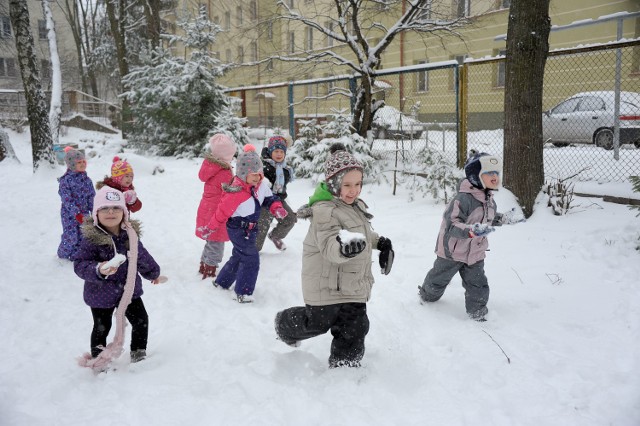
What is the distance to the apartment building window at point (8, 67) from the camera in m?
42.4

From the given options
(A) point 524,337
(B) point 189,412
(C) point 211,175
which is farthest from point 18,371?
(A) point 524,337

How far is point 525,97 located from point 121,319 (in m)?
5.42

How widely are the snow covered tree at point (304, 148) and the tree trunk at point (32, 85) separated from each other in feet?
22.6

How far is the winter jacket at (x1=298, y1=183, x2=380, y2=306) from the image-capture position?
9.84ft

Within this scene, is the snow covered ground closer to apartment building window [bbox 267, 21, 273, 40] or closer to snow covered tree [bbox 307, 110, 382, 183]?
snow covered tree [bbox 307, 110, 382, 183]

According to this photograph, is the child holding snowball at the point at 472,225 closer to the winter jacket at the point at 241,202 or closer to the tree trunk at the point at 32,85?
the winter jacket at the point at 241,202

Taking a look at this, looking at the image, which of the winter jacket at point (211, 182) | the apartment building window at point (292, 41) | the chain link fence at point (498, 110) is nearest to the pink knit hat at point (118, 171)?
the winter jacket at point (211, 182)

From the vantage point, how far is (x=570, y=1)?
1745 cm

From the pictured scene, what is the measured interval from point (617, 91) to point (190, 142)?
11.6 m

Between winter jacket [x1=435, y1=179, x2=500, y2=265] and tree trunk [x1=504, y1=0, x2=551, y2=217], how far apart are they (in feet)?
8.54

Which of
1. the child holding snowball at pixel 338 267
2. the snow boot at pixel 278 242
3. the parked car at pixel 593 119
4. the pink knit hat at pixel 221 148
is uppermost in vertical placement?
the parked car at pixel 593 119

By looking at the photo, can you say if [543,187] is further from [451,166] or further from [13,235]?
[13,235]

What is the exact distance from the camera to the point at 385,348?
3.63m

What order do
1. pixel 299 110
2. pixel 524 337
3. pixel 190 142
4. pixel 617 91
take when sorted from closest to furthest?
1. pixel 524 337
2. pixel 617 91
3. pixel 299 110
4. pixel 190 142
